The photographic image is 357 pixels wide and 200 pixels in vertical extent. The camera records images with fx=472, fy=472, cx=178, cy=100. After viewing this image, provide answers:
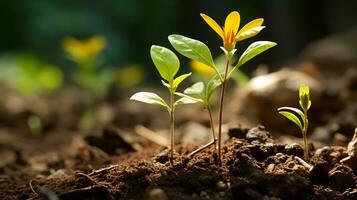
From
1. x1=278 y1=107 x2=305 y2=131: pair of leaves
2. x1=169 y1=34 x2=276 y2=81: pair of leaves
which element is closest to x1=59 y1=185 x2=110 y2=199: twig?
x1=169 y1=34 x2=276 y2=81: pair of leaves

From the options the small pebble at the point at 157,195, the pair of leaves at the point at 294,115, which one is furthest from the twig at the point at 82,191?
the pair of leaves at the point at 294,115

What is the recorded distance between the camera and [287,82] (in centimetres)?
254

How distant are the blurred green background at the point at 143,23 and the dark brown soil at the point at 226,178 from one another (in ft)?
14.7

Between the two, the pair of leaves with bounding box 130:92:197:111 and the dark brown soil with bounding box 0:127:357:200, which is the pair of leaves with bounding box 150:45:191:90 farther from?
the dark brown soil with bounding box 0:127:357:200

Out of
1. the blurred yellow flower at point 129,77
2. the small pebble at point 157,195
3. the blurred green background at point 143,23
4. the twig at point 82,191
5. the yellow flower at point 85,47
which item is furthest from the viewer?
the blurred green background at point 143,23

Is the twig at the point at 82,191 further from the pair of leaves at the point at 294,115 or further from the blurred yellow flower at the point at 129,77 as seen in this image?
the blurred yellow flower at the point at 129,77

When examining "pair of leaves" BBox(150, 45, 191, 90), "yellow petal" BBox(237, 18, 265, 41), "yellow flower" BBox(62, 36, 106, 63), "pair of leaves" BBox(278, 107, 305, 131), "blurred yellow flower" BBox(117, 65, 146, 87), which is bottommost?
"pair of leaves" BBox(278, 107, 305, 131)

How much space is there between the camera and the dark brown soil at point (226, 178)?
1.17 m

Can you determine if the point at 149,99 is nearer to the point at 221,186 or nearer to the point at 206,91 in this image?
the point at 206,91

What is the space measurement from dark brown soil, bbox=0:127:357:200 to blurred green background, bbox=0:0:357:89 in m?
4.49

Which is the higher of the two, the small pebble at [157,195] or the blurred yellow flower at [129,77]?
the blurred yellow flower at [129,77]

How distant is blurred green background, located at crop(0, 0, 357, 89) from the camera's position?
5805 mm

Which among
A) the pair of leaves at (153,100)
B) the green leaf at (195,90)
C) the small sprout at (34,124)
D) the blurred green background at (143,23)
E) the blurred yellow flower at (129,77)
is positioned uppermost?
the blurred green background at (143,23)

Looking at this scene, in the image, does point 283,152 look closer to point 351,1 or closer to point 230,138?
point 230,138
